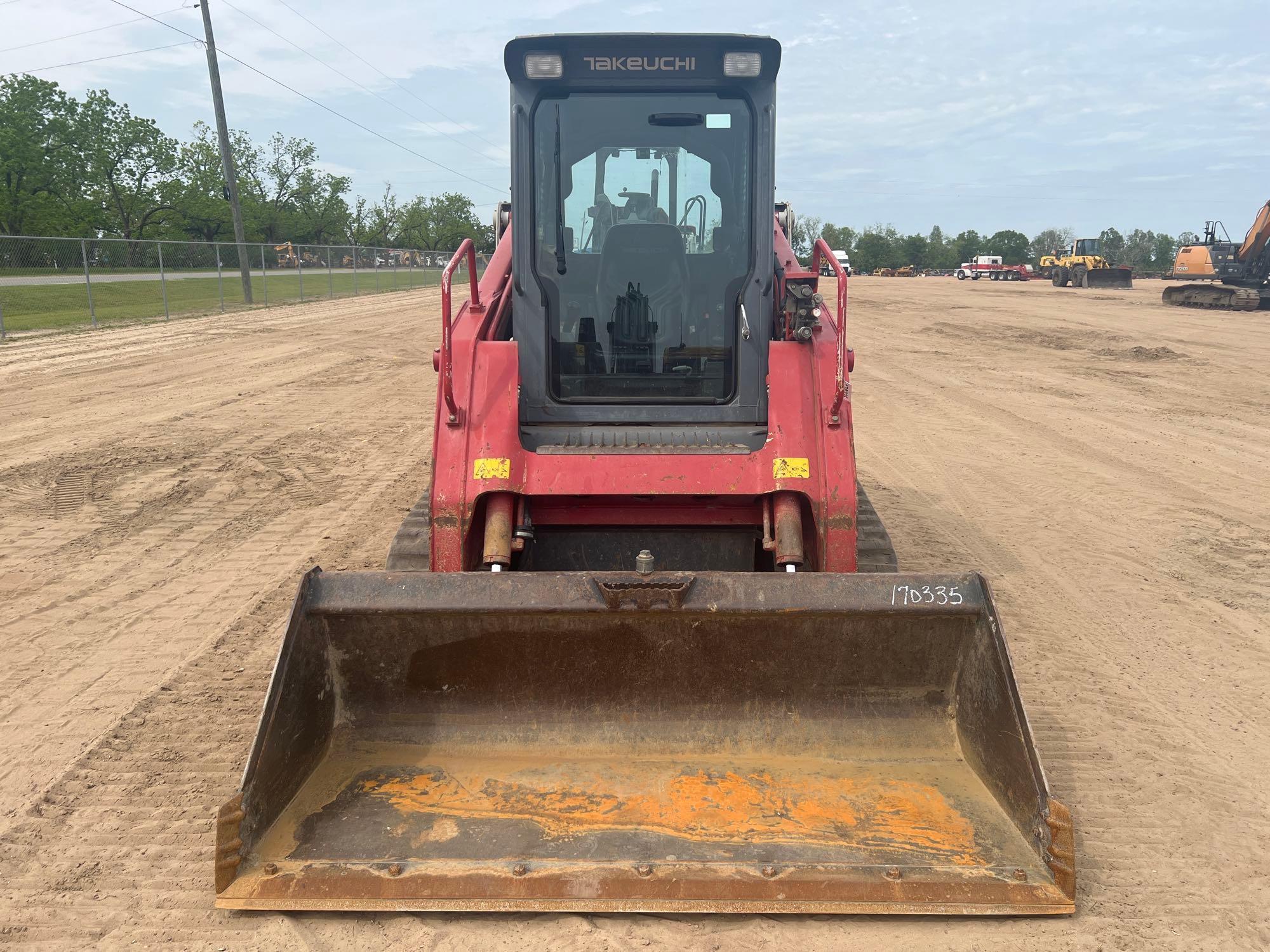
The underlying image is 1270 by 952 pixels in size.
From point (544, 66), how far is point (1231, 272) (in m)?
29.9

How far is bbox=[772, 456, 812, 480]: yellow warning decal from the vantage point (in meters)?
4.01

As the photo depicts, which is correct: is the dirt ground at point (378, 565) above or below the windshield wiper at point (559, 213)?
below

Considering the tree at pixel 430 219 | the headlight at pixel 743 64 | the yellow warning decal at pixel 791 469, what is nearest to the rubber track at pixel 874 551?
the yellow warning decal at pixel 791 469

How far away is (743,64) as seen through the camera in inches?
162

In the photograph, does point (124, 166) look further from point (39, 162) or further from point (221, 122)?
point (221, 122)

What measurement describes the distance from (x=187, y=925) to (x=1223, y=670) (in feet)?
15.3

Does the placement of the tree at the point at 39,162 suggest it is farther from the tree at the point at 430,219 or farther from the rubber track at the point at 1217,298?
the rubber track at the point at 1217,298

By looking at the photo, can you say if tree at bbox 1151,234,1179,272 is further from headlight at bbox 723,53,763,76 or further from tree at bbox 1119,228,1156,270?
headlight at bbox 723,53,763,76

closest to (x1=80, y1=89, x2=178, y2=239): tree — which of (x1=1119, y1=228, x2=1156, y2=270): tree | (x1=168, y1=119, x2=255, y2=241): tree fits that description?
(x1=168, y1=119, x2=255, y2=241): tree

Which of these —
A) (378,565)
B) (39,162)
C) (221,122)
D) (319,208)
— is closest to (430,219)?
(319,208)

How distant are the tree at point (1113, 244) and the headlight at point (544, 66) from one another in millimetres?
82257

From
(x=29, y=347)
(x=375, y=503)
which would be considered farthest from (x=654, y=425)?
(x=29, y=347)

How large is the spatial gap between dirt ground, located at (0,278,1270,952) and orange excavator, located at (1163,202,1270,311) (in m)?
15.9

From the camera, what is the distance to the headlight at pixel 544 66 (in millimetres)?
4145
